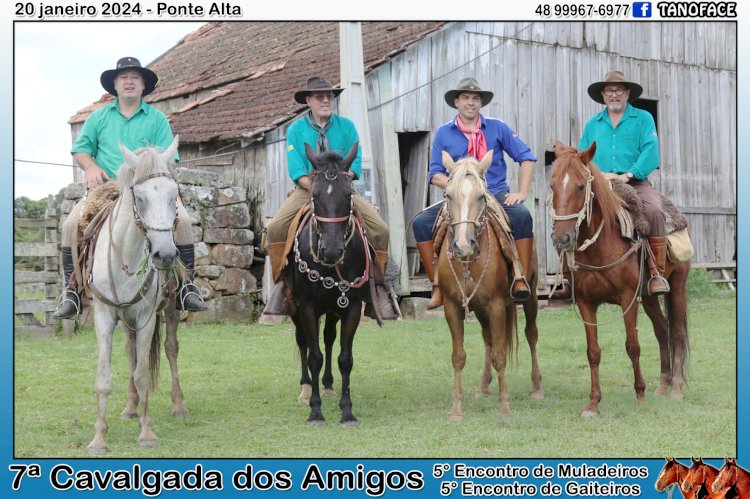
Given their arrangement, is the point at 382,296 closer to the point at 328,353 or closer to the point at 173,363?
the point at 328,353

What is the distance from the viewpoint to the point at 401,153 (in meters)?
15.4

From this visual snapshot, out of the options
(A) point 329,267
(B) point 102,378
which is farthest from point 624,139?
(B) point 102,378

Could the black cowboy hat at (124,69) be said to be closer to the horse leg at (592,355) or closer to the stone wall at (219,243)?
the horse leg at (592,355)

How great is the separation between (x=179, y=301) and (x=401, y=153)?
27.5 ft

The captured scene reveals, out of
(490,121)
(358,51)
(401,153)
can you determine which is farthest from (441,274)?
(401,153)

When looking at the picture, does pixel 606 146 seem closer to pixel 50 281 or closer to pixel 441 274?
pixel 441 274

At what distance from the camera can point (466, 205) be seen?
7008 mm

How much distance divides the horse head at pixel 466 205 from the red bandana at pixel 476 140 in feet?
2.29

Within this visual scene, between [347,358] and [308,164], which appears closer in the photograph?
[347,358]

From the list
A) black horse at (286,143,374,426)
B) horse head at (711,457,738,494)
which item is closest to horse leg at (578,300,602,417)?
black horse at (286,143,374,426)

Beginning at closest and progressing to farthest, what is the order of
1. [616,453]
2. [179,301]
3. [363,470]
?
[363,470] → [616,453] → [179,301]

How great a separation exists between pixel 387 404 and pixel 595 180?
294cm

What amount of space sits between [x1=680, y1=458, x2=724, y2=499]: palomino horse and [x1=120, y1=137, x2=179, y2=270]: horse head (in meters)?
3.59

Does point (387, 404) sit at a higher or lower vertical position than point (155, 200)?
lower
